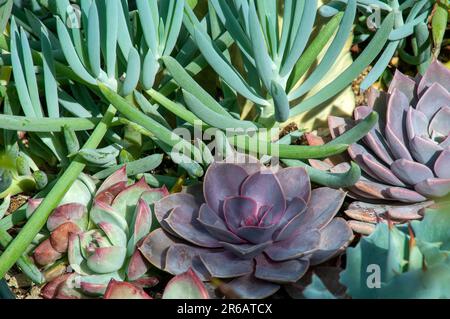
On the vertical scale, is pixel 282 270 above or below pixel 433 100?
below

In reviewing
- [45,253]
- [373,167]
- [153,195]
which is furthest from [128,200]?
[373,167]

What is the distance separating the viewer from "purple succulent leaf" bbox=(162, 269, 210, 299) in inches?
30.8

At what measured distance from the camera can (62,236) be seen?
936 mm

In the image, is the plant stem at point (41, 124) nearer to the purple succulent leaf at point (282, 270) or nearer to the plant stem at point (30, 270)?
the plant stem at point (30, 270)

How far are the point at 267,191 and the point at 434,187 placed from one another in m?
0.24

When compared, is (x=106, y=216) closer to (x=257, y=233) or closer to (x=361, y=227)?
(x=257, y=233)

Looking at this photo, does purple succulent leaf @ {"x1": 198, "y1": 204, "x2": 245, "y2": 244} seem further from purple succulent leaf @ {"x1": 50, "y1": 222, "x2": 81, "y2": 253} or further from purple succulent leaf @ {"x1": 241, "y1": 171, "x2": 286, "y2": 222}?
purple succulent leaf @ {"x1": 50, "y1": 222, "x2": 81, "y2": 253}

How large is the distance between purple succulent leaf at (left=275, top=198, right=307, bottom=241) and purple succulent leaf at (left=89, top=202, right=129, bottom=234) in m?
0.22

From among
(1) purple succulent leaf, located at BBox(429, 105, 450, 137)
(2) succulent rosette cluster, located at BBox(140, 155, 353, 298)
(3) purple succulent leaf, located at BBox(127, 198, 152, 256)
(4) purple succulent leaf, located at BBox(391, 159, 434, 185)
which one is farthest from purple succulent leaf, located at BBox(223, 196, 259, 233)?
(1) purple succulent leaf, located at BBox(429, 105, 450, 137)

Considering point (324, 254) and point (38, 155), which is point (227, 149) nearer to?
point (324, 254)

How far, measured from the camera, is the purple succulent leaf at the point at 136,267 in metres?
0.90

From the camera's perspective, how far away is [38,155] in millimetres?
1182

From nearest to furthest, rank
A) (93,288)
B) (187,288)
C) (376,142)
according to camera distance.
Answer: (187,288), (93,288), (376,142)
